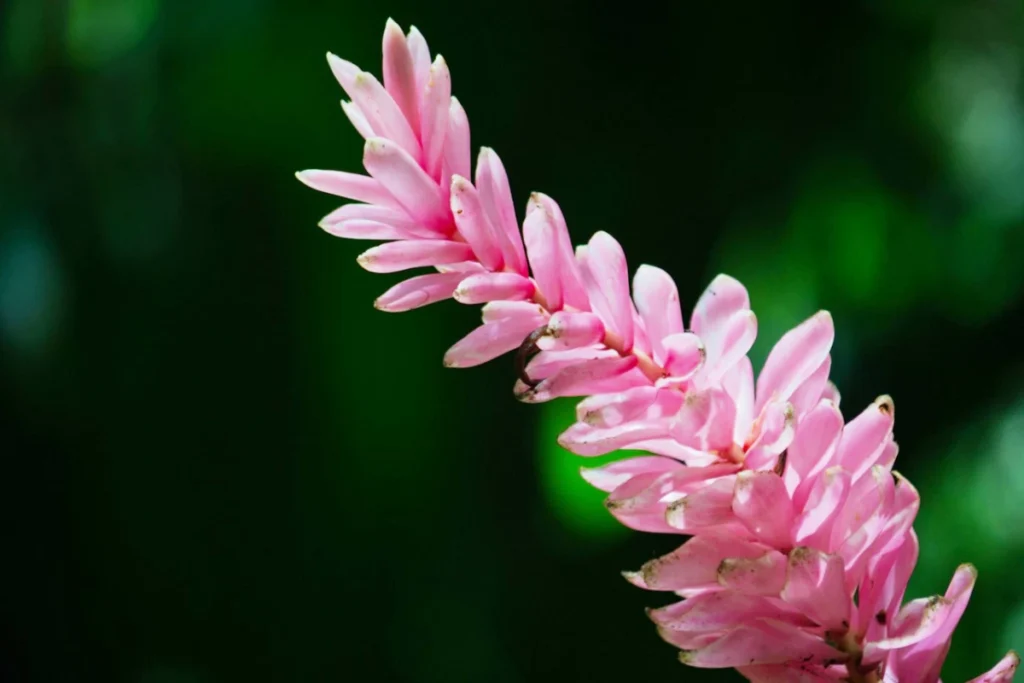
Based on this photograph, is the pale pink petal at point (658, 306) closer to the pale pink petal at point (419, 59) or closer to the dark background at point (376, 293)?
the pale pink petal at point (419, 59)

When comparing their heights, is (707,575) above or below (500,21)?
below

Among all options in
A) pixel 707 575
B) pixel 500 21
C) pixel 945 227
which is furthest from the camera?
pixel 500 21

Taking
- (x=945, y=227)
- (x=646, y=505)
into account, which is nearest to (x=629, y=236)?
(x=945, y=227)

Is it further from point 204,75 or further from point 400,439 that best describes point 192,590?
point 204,75

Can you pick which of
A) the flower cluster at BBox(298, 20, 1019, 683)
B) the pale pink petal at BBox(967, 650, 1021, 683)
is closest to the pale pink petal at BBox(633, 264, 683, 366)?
the flower cluster at BBox(298, 20, 1019, 683)

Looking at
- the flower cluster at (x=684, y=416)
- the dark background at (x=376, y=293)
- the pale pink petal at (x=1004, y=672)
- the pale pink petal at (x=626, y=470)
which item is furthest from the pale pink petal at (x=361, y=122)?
the dark background at (x=376, y=293)

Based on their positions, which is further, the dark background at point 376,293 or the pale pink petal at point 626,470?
the dark background at point 376,293

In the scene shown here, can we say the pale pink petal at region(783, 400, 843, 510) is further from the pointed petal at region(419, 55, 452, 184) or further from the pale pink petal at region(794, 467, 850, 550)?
the pointed petal at region(419, 55, 452, 184)
